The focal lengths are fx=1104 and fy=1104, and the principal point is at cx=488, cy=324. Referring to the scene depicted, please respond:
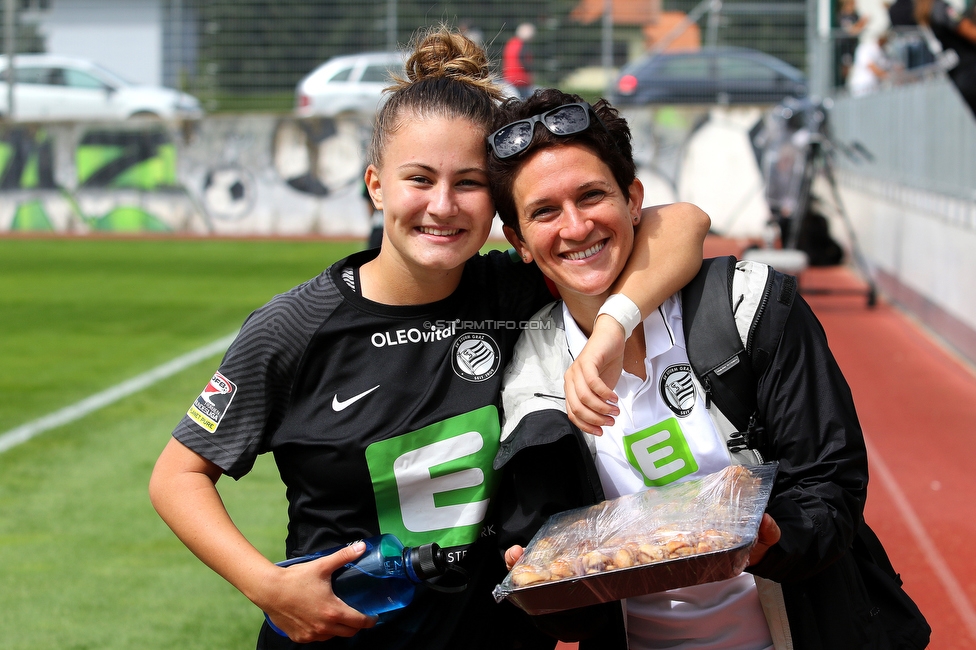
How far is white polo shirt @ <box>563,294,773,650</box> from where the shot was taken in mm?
2121

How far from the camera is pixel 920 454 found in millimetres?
6227

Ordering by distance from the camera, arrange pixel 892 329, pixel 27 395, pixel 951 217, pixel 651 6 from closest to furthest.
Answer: pixel 27 395
pixel 951 217
pixel 892 329
pixel 651 6

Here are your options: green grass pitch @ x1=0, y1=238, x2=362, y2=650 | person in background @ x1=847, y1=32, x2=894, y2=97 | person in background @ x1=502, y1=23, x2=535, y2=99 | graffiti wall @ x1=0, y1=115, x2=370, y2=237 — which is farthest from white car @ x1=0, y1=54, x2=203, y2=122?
person in background @ x1=847, y1=32, x2=894, y2=97

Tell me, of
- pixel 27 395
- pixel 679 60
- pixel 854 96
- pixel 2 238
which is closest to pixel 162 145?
pixel 2 238

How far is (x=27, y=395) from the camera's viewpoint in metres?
7.93

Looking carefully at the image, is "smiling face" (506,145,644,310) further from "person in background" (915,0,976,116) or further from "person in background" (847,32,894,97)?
"person in background" (847,32,894,97)

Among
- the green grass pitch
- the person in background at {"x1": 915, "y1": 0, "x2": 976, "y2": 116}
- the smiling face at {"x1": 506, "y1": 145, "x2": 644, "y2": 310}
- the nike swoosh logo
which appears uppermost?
the person in background at {"x1": 915, "y1": 0, "x2": 976, "y2": 116}

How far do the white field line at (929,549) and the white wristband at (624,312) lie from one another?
2.52m

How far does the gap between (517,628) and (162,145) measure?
64.8 ft

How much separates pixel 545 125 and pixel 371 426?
0.70 meters

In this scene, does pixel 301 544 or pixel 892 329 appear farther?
pixel 892 329

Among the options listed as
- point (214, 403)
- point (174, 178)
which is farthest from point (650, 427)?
point (174, 178)

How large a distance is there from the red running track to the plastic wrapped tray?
2248 mm

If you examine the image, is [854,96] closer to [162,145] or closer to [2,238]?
[162,145]
